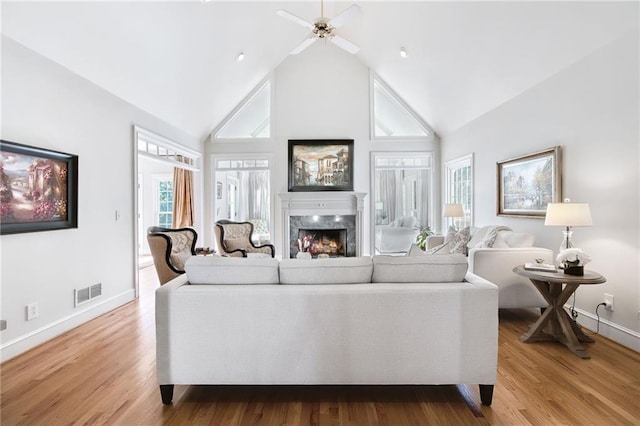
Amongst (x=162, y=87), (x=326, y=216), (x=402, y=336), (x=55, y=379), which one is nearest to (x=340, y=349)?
(x=402, y=336)

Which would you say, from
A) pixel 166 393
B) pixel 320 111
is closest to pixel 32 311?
pixel 166 393

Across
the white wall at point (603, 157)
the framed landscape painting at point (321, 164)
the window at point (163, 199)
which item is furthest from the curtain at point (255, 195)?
the white wall at point (603, 157)

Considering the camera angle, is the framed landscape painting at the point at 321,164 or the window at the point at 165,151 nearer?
the window at the point at 165,151

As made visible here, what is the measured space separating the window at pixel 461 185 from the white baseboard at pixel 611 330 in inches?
101

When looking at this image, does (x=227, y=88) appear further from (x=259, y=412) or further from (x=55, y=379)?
(x=259, y=412)

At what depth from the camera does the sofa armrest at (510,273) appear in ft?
11.2

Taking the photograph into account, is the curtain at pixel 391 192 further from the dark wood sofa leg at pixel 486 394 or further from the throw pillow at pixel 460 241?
the dark wood sofa leg at pixel 486 394

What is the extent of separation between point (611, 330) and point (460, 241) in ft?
5.79

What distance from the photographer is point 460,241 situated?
442 centimetres

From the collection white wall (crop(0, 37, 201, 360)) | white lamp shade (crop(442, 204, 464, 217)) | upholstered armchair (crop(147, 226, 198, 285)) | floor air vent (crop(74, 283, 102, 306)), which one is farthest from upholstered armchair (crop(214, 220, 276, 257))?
white lamp shade (crop(442, 204, 464, 217))

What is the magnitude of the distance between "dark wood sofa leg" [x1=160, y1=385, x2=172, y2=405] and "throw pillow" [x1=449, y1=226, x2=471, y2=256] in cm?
353

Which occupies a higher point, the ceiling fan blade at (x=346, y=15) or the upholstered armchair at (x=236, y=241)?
the ceiling fan blade at (x=346, y=15)

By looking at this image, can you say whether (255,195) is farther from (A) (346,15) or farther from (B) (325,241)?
(A) (346,15)

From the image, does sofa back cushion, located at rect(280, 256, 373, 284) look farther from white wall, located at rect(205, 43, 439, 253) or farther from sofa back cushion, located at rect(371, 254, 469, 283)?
white wall, located at rect(205, 43, 439, 253)
